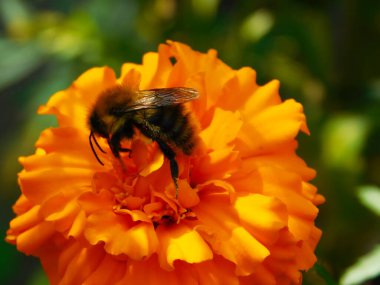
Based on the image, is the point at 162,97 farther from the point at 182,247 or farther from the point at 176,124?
the point at 182,247

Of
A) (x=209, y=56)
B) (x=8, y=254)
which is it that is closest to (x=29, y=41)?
(x=8, y=254)

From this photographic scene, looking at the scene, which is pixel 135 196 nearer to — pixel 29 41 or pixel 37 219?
pixel 37 219

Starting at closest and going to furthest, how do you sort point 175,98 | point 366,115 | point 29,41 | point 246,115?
point 175,98
point 246,115
point 366,115
point 29,41

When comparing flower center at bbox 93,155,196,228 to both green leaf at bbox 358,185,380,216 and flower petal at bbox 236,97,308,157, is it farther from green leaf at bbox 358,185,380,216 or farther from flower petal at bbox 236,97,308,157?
green leaf at bbox 358,185,380,216

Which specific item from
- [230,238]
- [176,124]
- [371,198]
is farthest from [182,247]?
[371,198]

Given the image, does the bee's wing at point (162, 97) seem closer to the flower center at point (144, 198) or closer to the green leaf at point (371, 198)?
the flower center at point (144, 198)

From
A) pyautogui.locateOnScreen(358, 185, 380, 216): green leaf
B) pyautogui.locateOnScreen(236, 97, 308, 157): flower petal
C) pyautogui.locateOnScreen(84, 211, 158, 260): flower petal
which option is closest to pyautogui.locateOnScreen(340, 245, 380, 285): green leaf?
pyautogui.locateOnScreen(358, 185, 380, 216): green leaf
